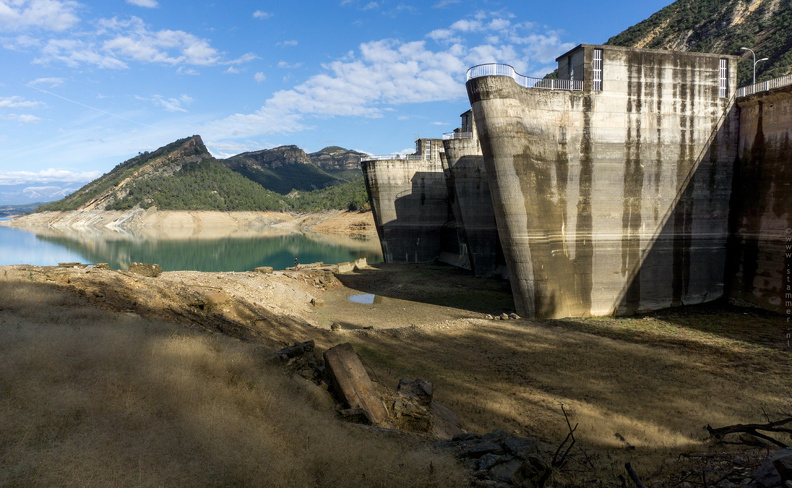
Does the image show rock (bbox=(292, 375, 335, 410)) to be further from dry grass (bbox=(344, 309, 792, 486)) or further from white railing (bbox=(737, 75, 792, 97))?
white railing (bbox=(737, 75, 792, 97))

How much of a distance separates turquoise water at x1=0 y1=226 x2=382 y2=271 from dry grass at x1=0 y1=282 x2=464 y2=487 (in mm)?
46861

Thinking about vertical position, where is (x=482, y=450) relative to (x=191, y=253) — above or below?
above

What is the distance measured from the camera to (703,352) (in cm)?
1703

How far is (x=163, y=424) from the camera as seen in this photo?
20.0 feet

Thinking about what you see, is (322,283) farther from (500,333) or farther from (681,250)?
(681,250)

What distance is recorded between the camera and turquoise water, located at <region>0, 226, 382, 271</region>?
5647 centimetres

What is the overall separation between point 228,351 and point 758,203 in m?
26.0

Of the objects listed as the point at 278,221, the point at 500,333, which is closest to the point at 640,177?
the point at 500,333

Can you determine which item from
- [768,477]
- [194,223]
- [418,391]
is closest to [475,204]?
[418,391]

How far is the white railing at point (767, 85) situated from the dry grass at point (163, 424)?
83.9 feet

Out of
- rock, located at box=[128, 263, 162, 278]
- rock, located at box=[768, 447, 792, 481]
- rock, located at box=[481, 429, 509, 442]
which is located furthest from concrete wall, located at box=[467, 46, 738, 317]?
rock, located at box=[768, 447, 792, 481]

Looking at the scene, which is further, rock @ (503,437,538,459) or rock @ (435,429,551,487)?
rock @ (503,437,538,459)

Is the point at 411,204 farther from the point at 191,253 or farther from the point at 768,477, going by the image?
the point at 768,477

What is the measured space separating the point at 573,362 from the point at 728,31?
81.8 metres
